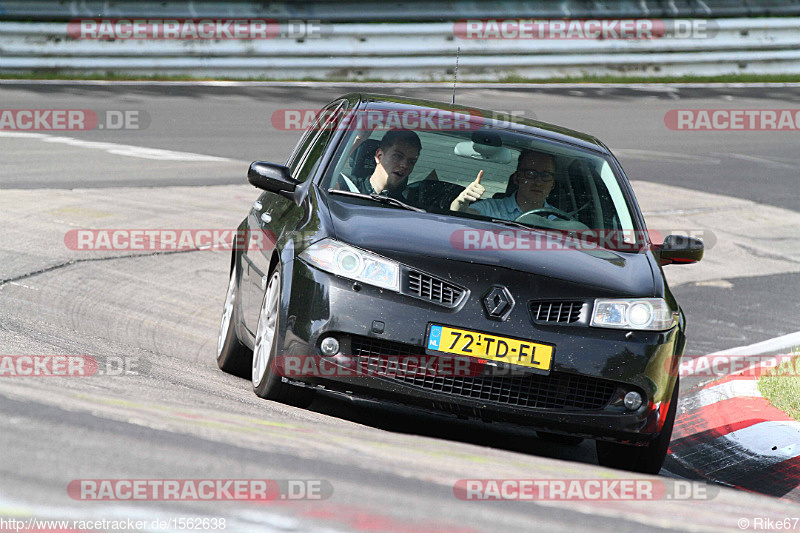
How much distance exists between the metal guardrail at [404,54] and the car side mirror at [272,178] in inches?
564

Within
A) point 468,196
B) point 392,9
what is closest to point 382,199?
point 468,196

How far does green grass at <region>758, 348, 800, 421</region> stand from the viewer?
21.4ft

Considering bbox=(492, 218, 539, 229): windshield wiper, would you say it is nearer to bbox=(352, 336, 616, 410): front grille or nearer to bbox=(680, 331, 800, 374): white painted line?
bbox=(352, 336, 616, 410): front grille

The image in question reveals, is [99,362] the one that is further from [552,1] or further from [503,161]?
[552,1]

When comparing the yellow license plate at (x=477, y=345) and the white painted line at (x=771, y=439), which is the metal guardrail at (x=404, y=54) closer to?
the white painted line at (x=771, y=439)

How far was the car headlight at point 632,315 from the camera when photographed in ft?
15.9

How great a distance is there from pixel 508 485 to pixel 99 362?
2.59 metres

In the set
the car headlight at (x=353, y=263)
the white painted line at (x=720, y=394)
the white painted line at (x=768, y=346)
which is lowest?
the white painted line at (x=768, y=346)

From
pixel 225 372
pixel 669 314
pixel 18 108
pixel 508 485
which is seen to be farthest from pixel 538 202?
pixel 18 108

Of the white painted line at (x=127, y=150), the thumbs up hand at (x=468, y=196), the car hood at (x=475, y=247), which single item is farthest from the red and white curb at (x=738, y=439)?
the white painted line at (x=127, y=150)

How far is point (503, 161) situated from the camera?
615cm

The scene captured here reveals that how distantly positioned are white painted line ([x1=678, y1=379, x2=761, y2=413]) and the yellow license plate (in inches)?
92.8

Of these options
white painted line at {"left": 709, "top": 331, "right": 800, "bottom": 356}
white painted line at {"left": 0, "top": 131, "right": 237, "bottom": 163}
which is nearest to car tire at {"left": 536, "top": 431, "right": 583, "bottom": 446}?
white painted line at {"left": 709, "top": 331, "right": 800, "bottom": 356}

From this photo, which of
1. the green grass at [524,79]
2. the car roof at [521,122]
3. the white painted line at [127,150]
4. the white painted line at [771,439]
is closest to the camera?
the white painted line at [771,439]
